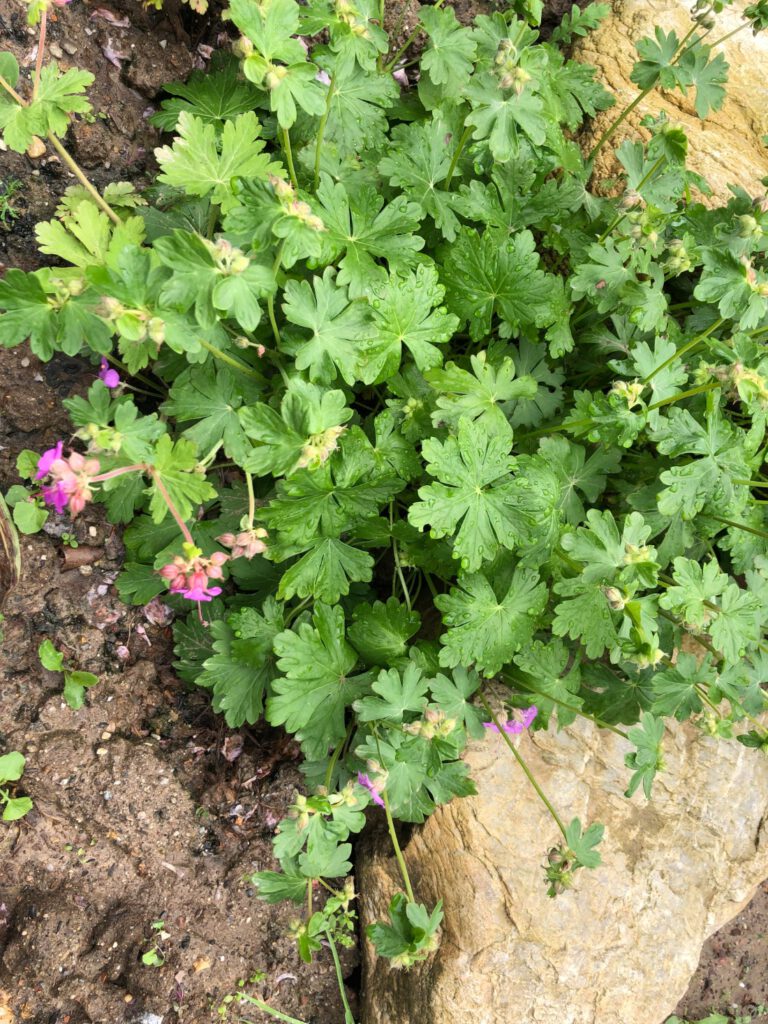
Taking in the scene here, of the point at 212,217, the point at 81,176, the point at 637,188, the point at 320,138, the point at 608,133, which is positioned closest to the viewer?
the point at 81,176

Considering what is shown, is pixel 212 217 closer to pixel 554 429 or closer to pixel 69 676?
pixel 554 429

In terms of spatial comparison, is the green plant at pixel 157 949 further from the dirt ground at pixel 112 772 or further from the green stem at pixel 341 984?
the green stem at pixel 341 984

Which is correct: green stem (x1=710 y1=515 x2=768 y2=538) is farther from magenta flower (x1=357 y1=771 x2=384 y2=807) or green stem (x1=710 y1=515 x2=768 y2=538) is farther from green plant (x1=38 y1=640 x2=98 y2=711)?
green plant (x1=38 y1=640 x2=98 y2=711)

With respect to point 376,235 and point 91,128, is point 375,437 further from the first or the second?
point 91,128

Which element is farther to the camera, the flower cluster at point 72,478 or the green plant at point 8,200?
the green plant at point 8,200

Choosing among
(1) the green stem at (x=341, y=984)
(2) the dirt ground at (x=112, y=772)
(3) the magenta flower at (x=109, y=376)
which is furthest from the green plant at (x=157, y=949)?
(3) the magenta flower at (x=109, y=376)

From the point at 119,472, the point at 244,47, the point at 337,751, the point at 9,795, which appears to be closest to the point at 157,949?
the point at 9,795
